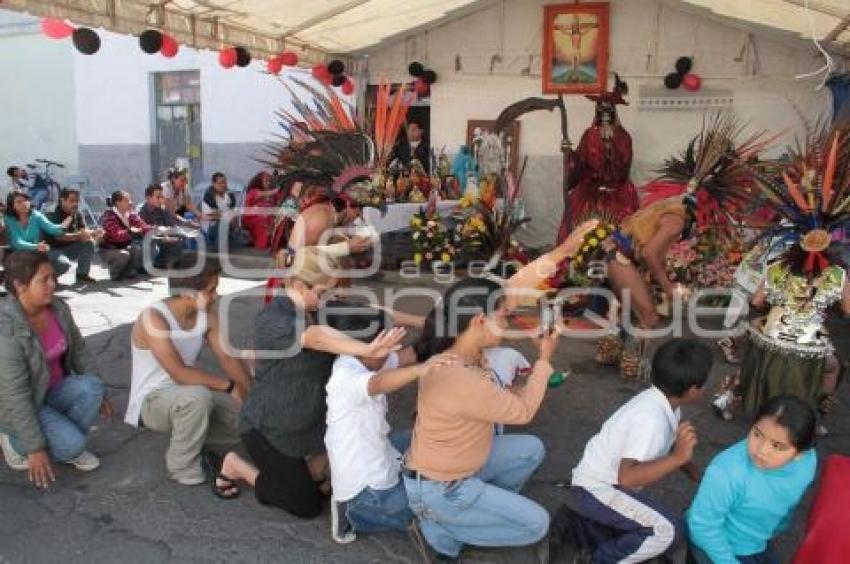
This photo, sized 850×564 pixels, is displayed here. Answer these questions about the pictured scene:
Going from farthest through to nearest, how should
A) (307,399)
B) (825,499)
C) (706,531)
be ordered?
1. (307,399)
2. (706,531)
3. (825,499)

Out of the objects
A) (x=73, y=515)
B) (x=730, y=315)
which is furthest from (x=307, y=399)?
(x=730, y=315)

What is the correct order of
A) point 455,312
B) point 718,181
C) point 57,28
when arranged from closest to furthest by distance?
point 455,312, point 718,181, point 57,28

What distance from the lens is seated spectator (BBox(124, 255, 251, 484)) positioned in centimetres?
323

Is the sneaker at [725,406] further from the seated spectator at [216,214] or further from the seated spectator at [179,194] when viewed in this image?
the seated spectator at [179,194]

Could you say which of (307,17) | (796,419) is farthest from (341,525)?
(307,17)

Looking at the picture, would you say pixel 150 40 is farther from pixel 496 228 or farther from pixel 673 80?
pixel 673 80

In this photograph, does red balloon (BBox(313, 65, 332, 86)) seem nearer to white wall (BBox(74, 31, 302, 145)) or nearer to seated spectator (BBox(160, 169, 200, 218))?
seated spectator (BBox(160, 169, 200, 218))

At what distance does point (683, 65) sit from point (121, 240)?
22.3 ft

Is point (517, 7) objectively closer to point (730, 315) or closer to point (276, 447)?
point (730, 315)

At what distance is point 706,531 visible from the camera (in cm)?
226

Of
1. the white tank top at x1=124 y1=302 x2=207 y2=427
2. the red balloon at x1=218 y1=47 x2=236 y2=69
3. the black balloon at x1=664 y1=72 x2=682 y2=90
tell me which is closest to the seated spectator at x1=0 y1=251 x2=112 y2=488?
the white tank top at x1=124 y1=302 x2=207 y2=427

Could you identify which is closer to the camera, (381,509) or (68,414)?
(381,509)

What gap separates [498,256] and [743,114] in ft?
16.3

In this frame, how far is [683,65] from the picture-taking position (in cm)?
859
